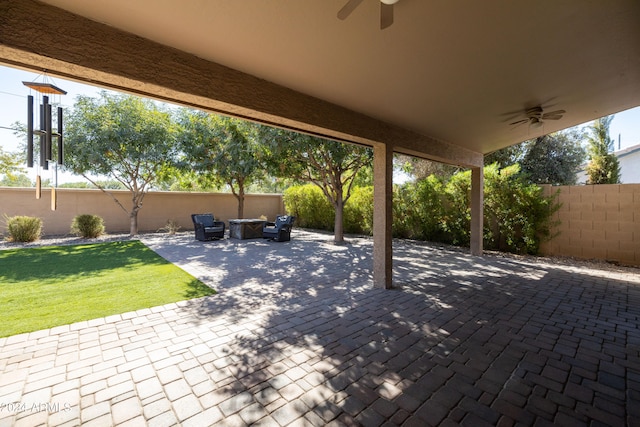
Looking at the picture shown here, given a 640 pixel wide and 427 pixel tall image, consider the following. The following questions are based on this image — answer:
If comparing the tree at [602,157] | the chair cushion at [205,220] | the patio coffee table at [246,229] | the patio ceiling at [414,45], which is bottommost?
the patio coffee table at [246,229]

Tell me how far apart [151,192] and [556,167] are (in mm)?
21704

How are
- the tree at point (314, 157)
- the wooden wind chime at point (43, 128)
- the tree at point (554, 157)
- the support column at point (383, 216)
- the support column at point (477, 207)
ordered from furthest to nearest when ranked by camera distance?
the tree at point (554, 157)
the tree at point (314, 157)
the support column at point (477, 207)
the support column at point (383, 216)
the wooden wind chime at point (43, 128)

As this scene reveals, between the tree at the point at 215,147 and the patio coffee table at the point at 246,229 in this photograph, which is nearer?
the tree at the point at 215,147

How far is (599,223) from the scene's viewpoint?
7.35 metres

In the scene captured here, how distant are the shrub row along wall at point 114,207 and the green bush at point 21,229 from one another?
1.33 meters

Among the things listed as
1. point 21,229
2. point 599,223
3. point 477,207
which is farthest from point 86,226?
point 599,223

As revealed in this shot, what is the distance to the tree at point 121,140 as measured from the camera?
33.5 ft

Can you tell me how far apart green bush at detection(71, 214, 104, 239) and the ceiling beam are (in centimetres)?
1113

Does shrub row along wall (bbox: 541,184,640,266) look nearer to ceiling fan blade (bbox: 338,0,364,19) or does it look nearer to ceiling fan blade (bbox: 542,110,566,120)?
ceiling fan blade (bbox: 542,110,566,120)

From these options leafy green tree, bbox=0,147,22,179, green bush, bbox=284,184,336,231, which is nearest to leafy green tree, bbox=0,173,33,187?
leafy green tree, bbox=0,147,22,179

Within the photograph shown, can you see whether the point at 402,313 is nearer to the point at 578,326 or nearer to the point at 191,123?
the point at 578,326

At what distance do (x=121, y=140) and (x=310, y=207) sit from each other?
30.0 ft

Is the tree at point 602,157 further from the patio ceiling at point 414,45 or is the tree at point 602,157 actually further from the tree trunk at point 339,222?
the tree trunk at point 339,222

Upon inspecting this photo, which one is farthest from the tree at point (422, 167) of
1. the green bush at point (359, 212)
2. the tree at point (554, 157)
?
the green bush at point (359, 212)
